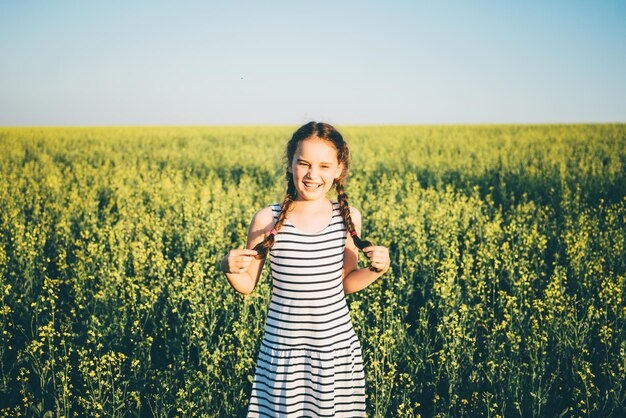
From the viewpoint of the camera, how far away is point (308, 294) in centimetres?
192

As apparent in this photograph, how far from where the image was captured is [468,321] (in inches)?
154

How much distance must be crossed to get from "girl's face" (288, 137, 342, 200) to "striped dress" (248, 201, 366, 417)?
0.55ft

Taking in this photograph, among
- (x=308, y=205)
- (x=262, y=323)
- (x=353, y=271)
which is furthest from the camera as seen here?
(x=262, y=323)

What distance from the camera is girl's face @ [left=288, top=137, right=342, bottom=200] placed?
1.90 m

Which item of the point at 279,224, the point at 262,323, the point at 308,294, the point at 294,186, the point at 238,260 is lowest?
the point at 262,323

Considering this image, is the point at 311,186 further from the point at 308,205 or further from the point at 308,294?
the point at 308,294

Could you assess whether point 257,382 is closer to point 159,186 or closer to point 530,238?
point 530,238

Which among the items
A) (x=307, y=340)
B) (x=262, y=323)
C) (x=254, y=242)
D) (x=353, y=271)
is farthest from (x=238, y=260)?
(x=262, y=323)

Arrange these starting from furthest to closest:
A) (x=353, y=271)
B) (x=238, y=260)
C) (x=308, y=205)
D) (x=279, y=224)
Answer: (x=353, y=271), (x=308, y=205), (x=279, y=224), (x=238, y=260)

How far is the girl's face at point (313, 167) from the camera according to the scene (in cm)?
190

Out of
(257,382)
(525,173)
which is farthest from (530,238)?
(525,173)

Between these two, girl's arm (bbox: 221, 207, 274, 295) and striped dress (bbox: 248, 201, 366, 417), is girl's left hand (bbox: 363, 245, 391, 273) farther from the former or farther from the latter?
girl's arm (bbox: 221, 207, 274, 295)

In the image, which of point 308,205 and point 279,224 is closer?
point 279,224

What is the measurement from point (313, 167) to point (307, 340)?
0.76m
